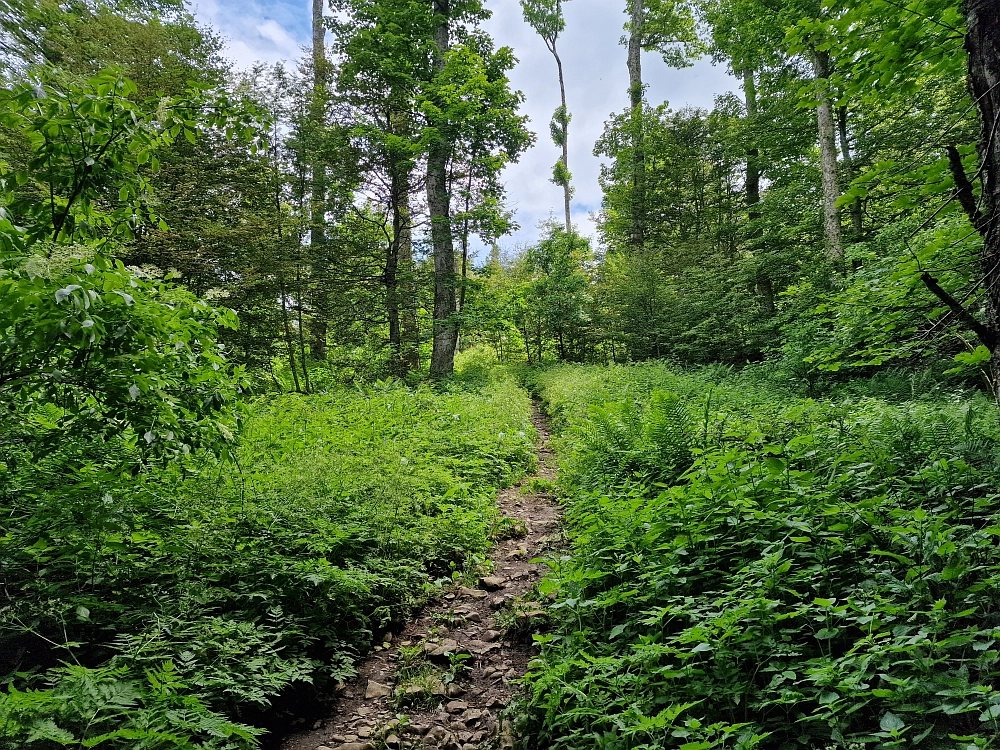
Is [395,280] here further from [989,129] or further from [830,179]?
[989,129]

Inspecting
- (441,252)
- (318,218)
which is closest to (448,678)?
(441,252)

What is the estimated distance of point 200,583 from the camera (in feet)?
10.0

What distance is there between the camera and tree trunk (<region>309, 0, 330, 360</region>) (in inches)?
498

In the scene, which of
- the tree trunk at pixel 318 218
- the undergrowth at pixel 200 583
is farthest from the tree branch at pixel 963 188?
the tree trunk at pixel 318 218

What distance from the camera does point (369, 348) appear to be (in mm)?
14219

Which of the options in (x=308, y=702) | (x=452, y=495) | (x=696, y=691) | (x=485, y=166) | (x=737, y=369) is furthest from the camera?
(x=737, y=369)

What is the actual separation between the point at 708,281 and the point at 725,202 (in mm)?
6909

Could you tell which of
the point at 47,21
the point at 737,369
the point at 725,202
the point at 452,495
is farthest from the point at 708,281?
the point at 47,21

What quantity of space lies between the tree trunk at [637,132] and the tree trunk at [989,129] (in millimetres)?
17902

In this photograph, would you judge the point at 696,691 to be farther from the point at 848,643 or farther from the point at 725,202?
the point at 725,202

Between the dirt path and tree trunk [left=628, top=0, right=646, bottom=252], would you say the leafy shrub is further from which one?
tree trunk [left=628, top=0, right=646, bottom=252]

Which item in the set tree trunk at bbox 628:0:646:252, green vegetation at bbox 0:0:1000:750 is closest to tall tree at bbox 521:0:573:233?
tree trunk at bbox 628:0:646:252

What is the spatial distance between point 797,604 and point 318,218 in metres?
14.4

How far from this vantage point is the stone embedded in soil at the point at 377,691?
3094mm
